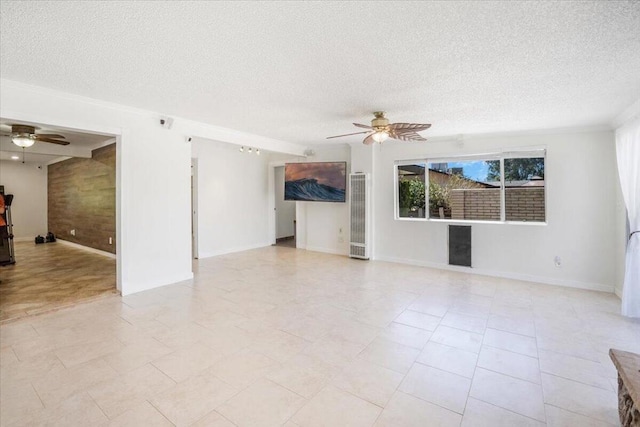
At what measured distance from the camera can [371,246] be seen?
257 inches

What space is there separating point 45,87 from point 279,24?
117 inches

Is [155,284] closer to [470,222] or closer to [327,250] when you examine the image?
[327,250]

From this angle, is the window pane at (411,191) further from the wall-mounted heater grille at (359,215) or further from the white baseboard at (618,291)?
the white baseboard at (618,291)

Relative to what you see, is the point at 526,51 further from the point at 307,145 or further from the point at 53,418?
the point at 307,145

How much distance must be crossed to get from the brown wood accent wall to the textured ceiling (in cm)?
329

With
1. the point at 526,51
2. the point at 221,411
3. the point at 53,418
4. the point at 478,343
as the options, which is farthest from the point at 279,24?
the point at 478,343

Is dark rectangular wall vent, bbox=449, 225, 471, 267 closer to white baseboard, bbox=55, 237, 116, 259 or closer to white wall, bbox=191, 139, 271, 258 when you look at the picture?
white wall, bbox=191, 139, 271, 258

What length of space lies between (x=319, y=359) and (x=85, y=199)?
7335 millimetres

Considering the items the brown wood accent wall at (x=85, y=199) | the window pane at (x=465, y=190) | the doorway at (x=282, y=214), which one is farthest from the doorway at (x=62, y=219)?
the window pane at (x=465, y=190)

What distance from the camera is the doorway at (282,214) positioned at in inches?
362

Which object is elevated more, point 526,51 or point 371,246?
point 526,51

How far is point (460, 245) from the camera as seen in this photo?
5539mm

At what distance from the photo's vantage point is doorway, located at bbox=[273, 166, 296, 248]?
30.2 ft

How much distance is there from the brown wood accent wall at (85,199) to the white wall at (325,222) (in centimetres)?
418
